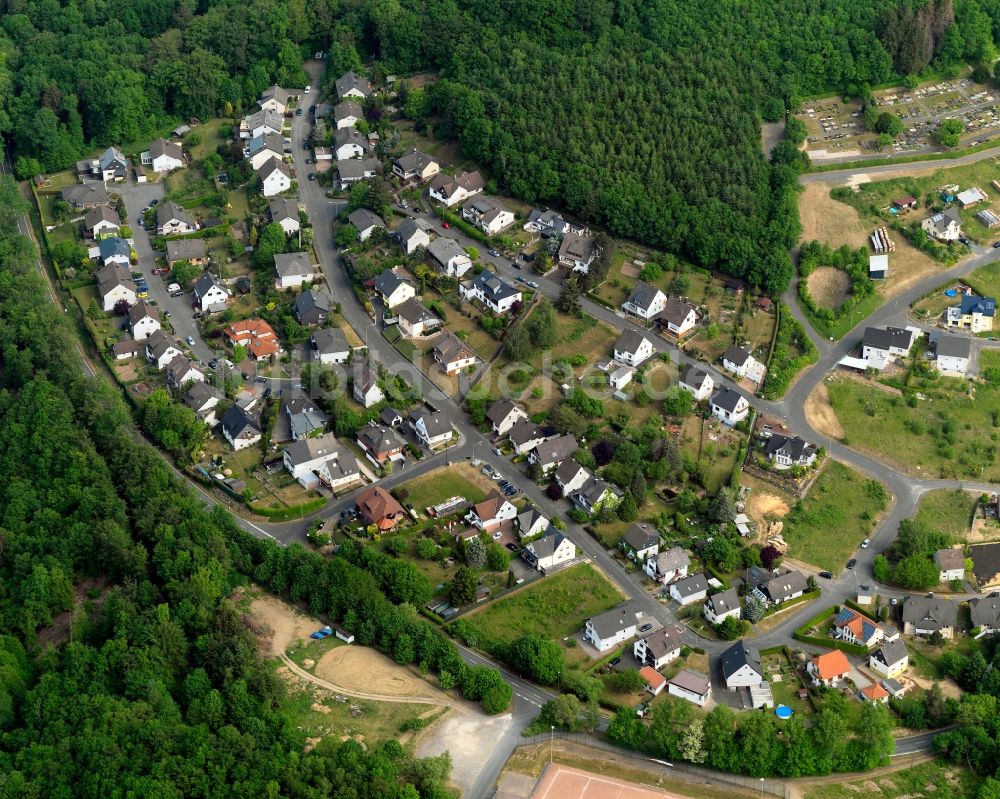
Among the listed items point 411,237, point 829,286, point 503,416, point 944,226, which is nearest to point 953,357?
point 829,286

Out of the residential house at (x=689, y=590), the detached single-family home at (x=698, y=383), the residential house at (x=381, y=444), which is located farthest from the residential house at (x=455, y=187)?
the residential house at (x=689, y=590)

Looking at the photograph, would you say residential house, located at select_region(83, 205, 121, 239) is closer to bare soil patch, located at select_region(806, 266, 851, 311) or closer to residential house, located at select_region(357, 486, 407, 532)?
residential house, located at select_region(357, 486, 407, 532)

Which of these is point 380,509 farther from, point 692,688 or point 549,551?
point 692,688

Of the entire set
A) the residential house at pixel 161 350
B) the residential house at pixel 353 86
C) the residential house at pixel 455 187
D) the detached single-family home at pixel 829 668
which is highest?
the residential house at pixel 353 86

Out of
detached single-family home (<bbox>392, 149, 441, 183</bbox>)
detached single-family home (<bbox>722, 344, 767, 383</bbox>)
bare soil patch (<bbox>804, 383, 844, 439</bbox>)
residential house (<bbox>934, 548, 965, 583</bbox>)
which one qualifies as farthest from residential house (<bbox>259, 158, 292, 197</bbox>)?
residential house (<bbox>934, 548, 965, 583</bbox>)

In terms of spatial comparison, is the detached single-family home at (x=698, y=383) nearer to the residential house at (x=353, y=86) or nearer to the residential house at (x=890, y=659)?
the residential house at (x=890, y=659)

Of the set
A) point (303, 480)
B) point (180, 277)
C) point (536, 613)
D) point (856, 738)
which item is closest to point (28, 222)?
point (180, 277)
